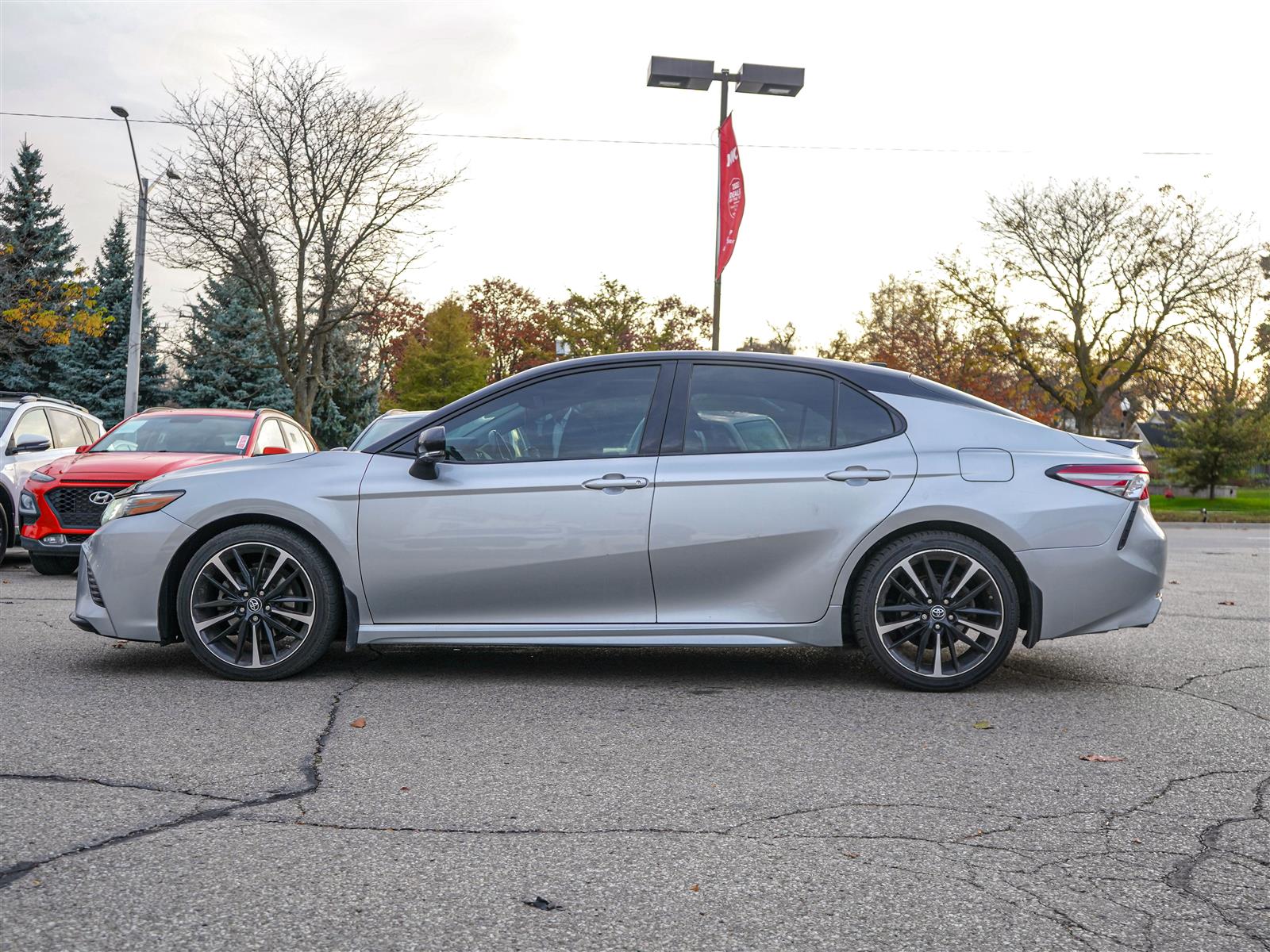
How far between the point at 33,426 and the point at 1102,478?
10909 millimetres

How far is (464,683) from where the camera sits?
575 cm

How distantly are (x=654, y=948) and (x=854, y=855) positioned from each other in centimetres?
86

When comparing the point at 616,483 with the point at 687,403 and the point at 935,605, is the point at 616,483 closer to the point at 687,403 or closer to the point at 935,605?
the point at 687,403

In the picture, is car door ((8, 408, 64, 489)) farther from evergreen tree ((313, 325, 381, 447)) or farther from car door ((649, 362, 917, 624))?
evergreen tree ((313, 325, 381, 447))

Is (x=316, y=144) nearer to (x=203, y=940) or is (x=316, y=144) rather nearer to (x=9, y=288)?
(x=9, y=288)

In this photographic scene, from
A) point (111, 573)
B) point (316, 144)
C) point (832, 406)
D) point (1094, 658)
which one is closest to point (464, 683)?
point (111, 573)

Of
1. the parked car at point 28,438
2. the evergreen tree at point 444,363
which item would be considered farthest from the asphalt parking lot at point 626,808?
the evergreen tree at point 444,363

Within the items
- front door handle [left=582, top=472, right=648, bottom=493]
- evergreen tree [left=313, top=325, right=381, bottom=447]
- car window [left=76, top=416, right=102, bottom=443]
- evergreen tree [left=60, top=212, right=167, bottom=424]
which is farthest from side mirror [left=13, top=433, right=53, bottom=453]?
evergreen tree [left=313, top=325, right=381, bottom=447]

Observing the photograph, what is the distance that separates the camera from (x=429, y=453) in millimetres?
5562

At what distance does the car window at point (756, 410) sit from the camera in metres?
5.67

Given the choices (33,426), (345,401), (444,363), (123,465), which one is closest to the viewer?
(123,465)

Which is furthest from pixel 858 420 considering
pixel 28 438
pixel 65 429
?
pixel 65 429

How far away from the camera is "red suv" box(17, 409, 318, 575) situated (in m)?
10.1

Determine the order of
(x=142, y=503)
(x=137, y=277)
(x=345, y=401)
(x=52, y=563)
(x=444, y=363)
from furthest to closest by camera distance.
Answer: (x=444, y=363)
(x=345, y=401)
(x=137, y=277)
(x=52, y=563)
(x=142, y=503)
